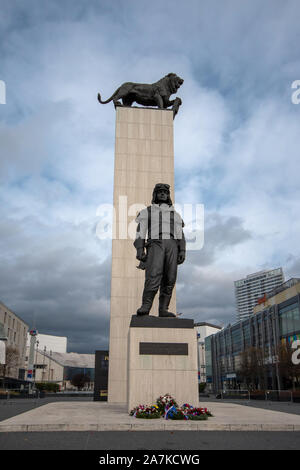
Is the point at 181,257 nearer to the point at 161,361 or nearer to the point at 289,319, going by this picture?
the point at 161,361

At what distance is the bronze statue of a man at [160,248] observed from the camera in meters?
10.5

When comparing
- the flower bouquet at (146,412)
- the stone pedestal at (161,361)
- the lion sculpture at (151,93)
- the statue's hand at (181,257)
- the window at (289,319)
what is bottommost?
the flower bouquet at (146,412)

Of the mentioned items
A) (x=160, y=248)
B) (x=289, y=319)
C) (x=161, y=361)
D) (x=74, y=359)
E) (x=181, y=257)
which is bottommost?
(x=74, y=359)

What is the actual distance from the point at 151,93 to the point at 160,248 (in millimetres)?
16180

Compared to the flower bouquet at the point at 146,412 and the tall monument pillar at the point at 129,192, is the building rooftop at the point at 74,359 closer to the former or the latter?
the tall monument pillar at the point at 129,192

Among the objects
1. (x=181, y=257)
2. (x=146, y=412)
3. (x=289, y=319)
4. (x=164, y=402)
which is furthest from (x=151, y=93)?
(x=289, y=319)

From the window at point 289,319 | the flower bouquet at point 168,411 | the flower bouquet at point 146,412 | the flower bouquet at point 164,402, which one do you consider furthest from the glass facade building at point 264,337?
the flower bouquet at point 146,412

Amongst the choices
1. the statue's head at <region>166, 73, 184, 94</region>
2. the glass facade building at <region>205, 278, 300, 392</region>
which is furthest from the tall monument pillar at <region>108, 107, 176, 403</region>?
the glass facade building at <region>205, 278, 300, 392</region>

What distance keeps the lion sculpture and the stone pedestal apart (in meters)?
Answer: 16.9

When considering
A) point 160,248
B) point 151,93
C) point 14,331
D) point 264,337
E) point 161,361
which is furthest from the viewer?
point 14,331

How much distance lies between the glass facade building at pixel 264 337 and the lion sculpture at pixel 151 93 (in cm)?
3358

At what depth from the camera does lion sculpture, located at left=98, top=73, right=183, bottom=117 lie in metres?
23.8

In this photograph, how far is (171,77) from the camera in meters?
24.4

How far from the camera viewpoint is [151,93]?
2402 centimetres
